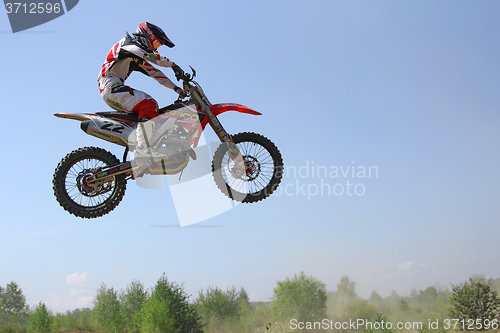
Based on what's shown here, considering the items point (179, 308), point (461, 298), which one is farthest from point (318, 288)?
point (179, 308)

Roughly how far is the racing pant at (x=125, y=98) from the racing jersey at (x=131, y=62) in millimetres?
132

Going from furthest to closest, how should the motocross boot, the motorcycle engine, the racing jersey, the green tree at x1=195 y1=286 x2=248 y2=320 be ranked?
the green tree at x1=195 y1=286 x2=248 y2=320, the motorcycle engine, the motocross boot, the racing jersey

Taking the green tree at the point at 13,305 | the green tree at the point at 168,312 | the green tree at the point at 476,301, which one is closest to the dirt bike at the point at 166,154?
the green tree at the point at 168,312

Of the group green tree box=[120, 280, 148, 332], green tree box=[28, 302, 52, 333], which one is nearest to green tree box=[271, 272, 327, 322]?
green tree box=[120, 280, 148, 332]

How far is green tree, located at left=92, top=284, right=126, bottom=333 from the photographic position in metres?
51.1

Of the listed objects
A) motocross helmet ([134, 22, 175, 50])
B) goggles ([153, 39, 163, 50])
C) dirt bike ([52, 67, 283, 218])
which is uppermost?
motocross helmet ([134, 22, 175, 50])

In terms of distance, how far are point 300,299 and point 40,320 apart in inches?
1689

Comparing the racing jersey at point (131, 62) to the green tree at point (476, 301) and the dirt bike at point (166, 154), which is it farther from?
the green tree at point (476, 301)

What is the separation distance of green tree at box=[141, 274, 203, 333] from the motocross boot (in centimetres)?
3858

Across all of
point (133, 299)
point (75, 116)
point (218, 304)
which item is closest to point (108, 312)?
point (133, 299)

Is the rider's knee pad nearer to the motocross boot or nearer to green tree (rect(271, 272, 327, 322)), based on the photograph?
the motocross boot

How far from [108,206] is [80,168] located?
116 cm

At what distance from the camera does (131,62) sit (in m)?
8.76

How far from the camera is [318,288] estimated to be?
7050 centimetres
